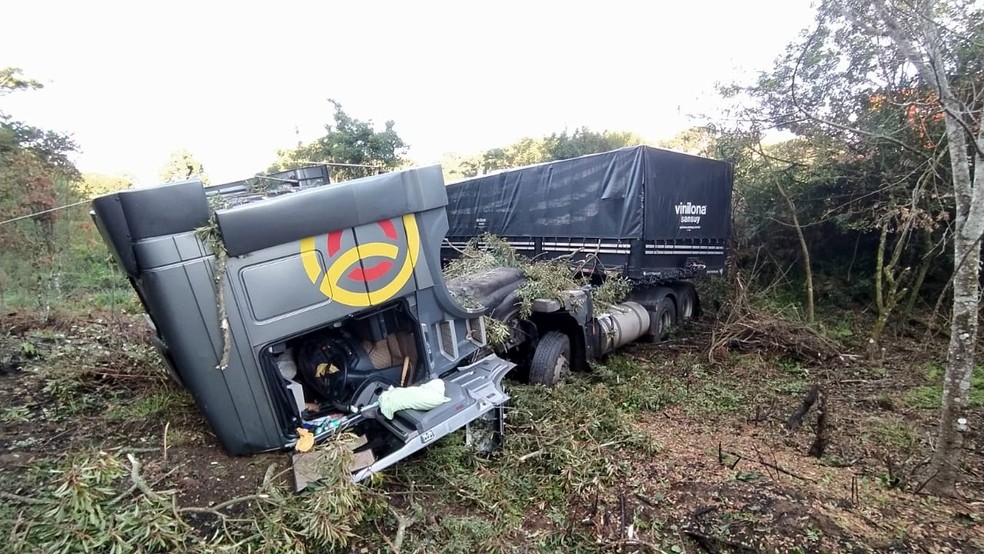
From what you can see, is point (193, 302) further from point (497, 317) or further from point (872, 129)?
point (872, 129)

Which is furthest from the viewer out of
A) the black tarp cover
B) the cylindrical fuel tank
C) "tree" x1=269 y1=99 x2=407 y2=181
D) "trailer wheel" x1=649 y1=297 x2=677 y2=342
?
"tree" x1=269 y1=99 x2=407 y2=181

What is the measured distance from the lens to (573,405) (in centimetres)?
415

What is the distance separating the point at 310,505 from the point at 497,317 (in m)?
2.38

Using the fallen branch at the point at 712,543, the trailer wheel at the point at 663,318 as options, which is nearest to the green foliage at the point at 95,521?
the fallen branch at the point at 712,543

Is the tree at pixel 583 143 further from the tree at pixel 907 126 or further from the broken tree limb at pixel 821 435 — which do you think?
the broken tree limb at pixel 821 435

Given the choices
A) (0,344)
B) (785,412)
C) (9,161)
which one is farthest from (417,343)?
(9,161)

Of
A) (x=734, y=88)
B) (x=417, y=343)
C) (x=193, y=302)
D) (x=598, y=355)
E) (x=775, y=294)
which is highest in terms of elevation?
(x=734, y=88)

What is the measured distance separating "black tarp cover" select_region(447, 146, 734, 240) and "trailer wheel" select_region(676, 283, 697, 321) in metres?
0.99

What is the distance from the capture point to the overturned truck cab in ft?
7.59

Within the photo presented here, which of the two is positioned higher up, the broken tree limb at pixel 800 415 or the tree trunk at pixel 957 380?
the tree trunk at pixel 957 380

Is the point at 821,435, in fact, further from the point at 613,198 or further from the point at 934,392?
the point at 613,198

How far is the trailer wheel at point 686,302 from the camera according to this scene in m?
7.89

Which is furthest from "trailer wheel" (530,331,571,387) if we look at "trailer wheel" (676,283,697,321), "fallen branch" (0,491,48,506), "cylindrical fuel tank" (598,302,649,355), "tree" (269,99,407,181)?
"tree" (269,99,407,181)

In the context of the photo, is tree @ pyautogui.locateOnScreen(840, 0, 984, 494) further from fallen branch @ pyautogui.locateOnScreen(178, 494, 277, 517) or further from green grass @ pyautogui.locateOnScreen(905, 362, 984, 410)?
fallen branch @ pyautogui.locateOnScreen(178, 494, 277, 517)
